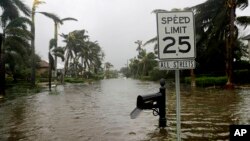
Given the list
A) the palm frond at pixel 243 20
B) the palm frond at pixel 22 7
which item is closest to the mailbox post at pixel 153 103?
the palm frond at pixel 243 20

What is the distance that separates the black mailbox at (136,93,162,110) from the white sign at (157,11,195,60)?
3.09 m

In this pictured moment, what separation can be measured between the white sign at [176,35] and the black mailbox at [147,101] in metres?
3.09

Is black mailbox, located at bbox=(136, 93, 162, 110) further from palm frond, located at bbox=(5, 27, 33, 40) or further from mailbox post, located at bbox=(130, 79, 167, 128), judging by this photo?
palm frond, located at bbox=(5, 27, 33, 40)

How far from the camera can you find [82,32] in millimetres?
75938

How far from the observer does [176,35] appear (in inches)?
215

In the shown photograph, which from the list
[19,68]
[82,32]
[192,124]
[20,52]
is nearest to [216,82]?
[20,52]

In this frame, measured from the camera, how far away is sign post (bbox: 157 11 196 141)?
17.8ft

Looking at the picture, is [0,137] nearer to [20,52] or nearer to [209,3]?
Result: [20,52]

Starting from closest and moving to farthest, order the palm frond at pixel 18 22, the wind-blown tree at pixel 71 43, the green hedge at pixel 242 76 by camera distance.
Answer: the palm frond at pixel 18 22, the green hedge at pixel 242 76, the wind-blown tree at pixel 71 43

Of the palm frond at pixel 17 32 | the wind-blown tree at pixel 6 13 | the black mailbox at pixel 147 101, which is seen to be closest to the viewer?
the black mailbox at pixel 147 101

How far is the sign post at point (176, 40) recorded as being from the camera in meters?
5.43

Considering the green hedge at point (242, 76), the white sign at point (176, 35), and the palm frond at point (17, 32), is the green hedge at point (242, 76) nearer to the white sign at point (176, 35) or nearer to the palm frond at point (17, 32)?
the palm frond at point (17, 32)

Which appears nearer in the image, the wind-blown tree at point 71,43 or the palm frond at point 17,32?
the palm frond at point 17,32

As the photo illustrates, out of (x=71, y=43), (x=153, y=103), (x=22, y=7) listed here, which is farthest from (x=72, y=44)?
(x=153, y=103)
